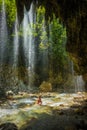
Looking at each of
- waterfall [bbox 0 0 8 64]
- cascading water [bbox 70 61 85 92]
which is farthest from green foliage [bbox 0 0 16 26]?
cascading water [bbox 70 61 85 92]

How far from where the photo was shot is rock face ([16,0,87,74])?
15.4 meters

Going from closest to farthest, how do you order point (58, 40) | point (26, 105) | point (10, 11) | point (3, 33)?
point (26, 105)
point (10, 11)
point (3, 33)
point (58, 40)

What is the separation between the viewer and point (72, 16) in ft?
54.7

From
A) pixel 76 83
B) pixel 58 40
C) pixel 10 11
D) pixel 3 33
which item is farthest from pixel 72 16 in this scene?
pixel 76 83

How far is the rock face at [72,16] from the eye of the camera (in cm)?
1543

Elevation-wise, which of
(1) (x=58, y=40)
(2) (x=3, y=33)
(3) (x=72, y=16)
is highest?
(3) (x=72, y=16)

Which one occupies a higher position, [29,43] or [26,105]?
[29,43]

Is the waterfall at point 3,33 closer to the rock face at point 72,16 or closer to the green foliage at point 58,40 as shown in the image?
the green foliage at point 58,40

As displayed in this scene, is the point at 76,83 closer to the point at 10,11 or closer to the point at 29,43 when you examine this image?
the point at 29,43

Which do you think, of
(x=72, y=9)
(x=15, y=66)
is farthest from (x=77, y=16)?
(x=15, y=66)

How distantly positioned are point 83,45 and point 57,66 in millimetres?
23740

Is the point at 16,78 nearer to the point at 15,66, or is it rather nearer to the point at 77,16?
the point at 15,66

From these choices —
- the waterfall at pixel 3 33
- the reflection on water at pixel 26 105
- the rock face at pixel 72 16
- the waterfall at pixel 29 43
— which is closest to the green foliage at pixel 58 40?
the waterfall at pixel 29 43

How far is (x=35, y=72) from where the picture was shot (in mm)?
41625
